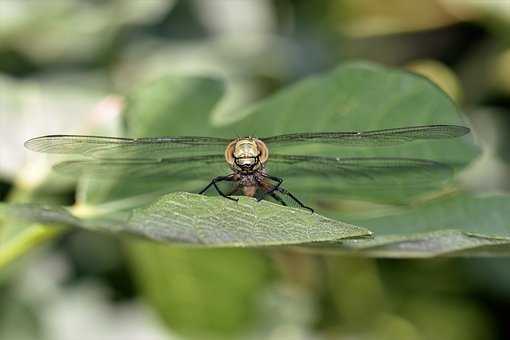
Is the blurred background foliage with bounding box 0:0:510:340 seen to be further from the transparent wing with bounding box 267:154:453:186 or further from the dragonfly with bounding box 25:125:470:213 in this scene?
the transparent wing with bounding box 267:154:453:186

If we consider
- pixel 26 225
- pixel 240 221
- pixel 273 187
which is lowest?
pixel 240 221

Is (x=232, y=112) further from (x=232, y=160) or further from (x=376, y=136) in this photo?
(x=376, y=136)

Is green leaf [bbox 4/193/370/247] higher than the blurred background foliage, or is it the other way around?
the blurred background foliage

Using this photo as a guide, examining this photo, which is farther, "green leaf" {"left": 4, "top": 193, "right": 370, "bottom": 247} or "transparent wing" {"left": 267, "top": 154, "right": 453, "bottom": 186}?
"transparent wing" {"left": 267, "top": 154, "right": 453, "bottom": 186}

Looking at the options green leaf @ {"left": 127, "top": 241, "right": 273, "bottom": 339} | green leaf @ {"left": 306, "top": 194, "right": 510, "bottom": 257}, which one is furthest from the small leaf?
green leaf @ {"left": 127, "top": 241, "right": 273, "bottom": 339}

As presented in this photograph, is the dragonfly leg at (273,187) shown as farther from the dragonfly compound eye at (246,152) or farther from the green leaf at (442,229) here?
the green leaf at (442,229)

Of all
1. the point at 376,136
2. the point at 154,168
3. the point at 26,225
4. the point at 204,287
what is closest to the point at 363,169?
the point at 376,136
